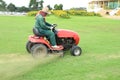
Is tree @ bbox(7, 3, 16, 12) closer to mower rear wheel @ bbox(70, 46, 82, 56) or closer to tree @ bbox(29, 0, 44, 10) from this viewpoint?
tree @ bbox(29, 0, 44, 10)

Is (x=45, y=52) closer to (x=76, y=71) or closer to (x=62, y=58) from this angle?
(x=62, y=58)

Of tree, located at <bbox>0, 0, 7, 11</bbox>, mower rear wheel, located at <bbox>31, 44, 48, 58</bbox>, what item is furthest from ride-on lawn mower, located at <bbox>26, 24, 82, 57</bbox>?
tree, located at <bbox>0, 0, 7, 11</bbox>

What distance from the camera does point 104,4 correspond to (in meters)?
57.0

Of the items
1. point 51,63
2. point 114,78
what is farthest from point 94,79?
point 51,63

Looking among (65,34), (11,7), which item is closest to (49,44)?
(65,34)

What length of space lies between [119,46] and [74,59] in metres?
3.69

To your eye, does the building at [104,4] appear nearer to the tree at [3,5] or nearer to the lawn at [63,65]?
the tree at [3,5]

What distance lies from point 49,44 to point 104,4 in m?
46.2

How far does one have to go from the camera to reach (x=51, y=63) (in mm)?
10500

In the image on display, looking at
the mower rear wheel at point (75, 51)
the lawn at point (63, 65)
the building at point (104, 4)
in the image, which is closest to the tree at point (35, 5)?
the building at point (104, 4)

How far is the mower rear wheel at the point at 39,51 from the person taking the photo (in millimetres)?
11258

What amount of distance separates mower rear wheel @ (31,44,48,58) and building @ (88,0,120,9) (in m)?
41.7

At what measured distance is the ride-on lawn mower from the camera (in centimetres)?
1137

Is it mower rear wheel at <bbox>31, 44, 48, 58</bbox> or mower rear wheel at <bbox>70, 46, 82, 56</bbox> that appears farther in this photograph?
mower rear wheel at <bbox>70, 46, 82, 56</bbox>
